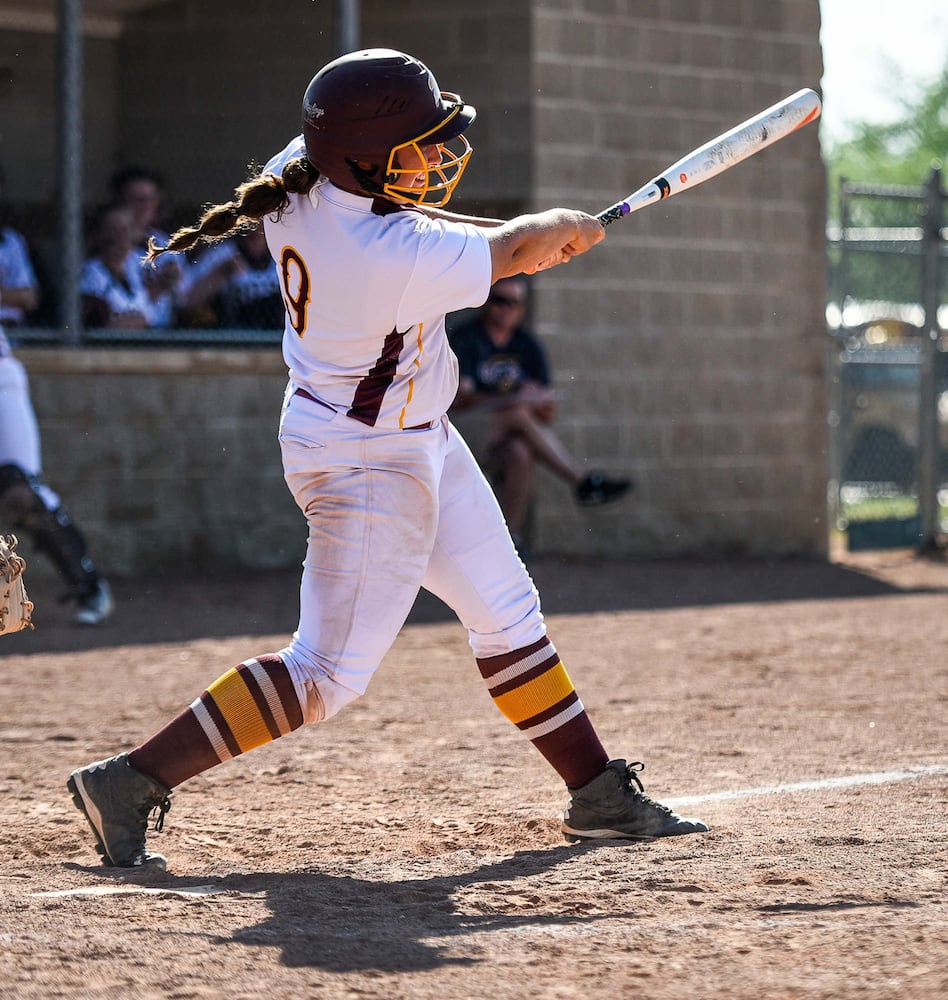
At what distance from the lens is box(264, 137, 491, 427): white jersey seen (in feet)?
12.1

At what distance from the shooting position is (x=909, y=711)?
19.5ft

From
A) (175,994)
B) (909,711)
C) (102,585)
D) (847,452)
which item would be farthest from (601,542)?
(175,994)

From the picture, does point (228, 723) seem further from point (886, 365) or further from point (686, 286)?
point (886, 365)

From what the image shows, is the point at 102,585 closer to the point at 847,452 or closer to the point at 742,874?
the point at 742,874

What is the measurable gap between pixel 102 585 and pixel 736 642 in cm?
326

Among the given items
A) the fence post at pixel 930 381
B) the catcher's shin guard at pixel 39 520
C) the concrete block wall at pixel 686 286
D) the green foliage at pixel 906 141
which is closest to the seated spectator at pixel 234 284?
the concrete block wall at pixel 686 286

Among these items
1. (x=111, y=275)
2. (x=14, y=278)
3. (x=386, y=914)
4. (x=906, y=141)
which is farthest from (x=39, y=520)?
(x=906, y=141)

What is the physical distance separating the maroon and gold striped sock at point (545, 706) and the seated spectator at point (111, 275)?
20.7ft

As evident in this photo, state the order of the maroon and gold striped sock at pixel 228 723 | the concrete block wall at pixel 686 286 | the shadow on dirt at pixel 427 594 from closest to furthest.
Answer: the maroon and gold striped sock at pixel 228 723, the shadow on dirt at pixel 427 594, the concrete block wall at pixel 686 286

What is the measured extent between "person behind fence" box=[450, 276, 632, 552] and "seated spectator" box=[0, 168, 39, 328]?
266 centimetres

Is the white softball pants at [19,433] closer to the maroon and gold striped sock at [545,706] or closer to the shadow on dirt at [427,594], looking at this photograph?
the shadow on dirt at [427,594]

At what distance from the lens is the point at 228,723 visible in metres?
3.93

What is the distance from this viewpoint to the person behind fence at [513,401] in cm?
1028

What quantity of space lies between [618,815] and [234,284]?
6.84 meters
